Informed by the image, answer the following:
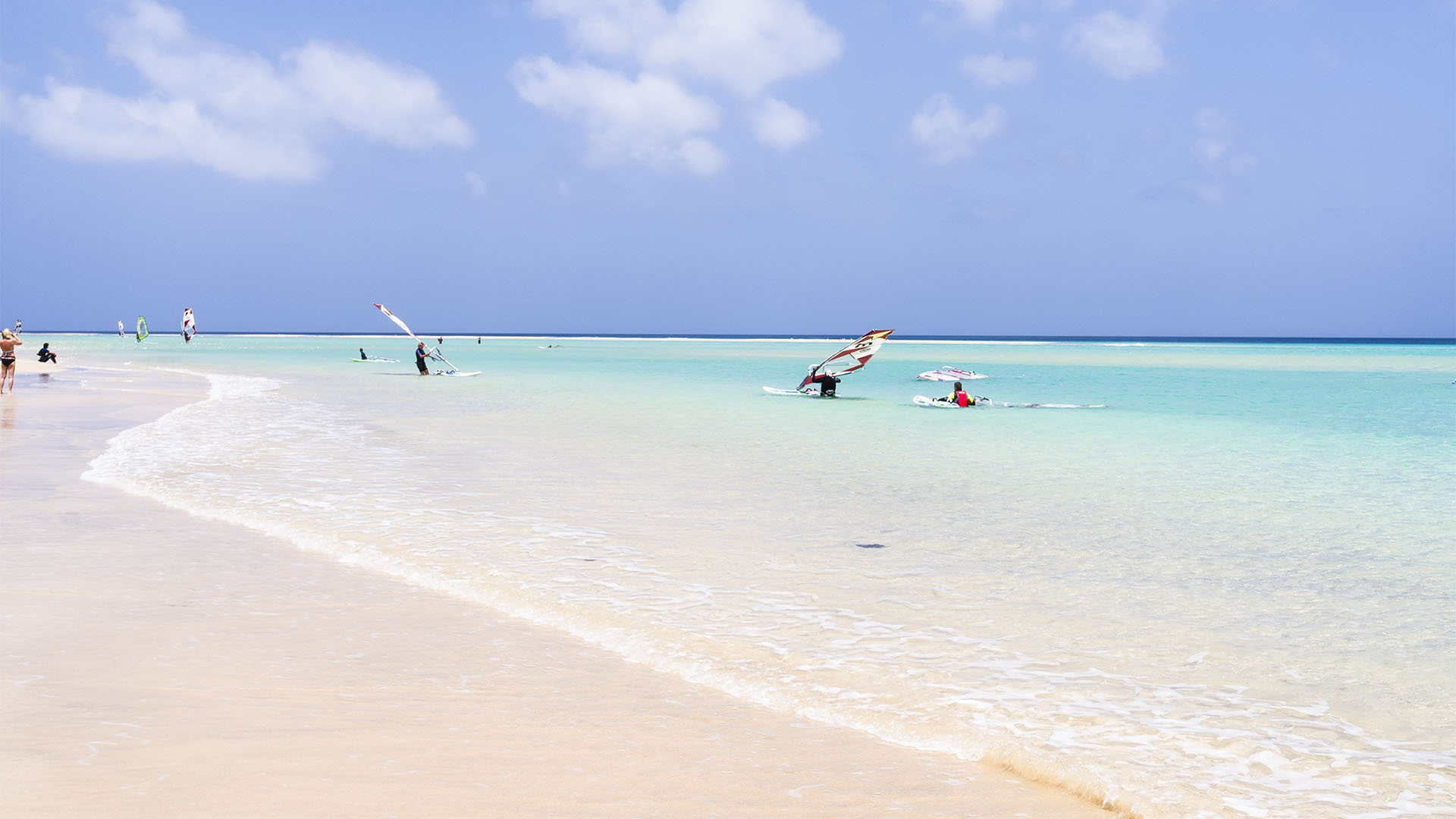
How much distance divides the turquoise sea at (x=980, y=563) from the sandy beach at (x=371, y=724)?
1.28 feet

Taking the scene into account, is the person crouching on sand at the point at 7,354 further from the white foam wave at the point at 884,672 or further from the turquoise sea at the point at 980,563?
the white foam wave at the point at 884,672

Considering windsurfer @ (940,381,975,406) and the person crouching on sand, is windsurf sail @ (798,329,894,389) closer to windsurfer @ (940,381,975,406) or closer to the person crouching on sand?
windsurfer @ (940,381,975,406)

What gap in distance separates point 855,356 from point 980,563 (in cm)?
2542

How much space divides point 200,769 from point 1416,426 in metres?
26.1

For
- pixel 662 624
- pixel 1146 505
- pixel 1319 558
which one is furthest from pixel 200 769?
pixel 1146 505

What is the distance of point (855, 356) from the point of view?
1344 inches

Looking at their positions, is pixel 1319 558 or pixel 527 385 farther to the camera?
pixel 527 385

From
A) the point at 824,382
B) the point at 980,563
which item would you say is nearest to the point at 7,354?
the point at 824,382

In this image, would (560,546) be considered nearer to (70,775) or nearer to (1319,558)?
(70,775)

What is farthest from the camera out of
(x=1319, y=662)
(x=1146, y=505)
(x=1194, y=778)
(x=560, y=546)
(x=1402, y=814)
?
(x=1146, y=505)

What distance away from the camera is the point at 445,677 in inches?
220

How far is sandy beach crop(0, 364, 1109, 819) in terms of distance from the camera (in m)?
4.14

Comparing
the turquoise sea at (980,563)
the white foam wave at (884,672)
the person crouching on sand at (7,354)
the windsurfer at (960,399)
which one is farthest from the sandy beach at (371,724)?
the person crouching on sand at (7,354)

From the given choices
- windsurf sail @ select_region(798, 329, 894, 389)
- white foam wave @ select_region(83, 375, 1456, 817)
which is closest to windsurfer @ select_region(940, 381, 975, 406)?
windsurf sail @ select_region(798, 329, 894, 389)
